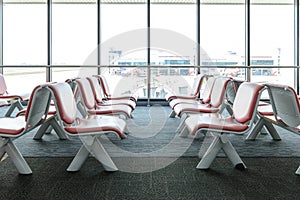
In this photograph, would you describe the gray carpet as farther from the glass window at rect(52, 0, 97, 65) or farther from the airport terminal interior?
the glass window at rect(52, 0, 97, 65)

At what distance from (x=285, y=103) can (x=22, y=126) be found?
229cm

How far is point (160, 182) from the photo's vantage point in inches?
119

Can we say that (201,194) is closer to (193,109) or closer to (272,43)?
(193,109)

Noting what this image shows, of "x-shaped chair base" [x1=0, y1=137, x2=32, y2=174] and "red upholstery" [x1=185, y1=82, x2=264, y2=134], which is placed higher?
"red upholstery" [x1=185, y1=82, x2=264, y2=134]

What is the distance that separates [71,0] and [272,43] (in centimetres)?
501

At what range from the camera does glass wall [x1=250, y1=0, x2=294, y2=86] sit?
8.82 m

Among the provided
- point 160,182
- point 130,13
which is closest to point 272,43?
point 130,13

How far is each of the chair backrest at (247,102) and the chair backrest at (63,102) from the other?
1537mm

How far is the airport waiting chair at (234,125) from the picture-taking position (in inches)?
125

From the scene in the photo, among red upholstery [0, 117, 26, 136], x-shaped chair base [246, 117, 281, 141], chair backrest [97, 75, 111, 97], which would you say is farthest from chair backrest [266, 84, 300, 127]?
chair backrest [97, 75, 111, 97]

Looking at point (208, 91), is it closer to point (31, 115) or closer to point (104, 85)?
point (104, 85)

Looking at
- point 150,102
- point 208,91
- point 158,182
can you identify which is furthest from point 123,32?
point 158,182

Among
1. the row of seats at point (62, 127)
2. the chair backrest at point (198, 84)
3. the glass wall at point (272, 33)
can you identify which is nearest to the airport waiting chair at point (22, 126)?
the row of seats at point (62, 127)

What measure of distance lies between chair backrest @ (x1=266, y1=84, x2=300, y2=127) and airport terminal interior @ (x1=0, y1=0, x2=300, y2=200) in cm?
1
